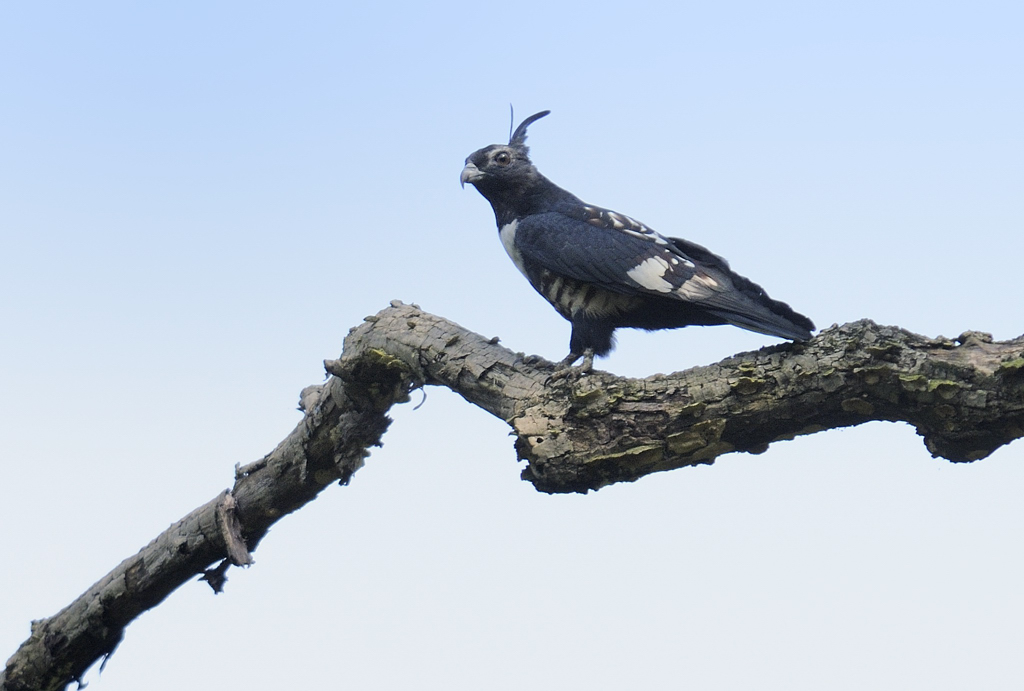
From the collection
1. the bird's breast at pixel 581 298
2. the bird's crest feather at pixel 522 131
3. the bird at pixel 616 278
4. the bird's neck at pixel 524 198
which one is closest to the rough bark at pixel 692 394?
the bird at pixel 616 278

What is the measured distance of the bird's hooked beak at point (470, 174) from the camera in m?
6.03

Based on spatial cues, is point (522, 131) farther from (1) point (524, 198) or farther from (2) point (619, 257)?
(2) point (619, 257)

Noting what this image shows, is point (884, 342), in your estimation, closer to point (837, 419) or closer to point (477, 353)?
point (837, 419)

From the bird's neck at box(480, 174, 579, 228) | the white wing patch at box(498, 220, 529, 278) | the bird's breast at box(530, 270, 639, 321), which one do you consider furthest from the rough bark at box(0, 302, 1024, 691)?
the bird's neck at box(480, 174, 579, 228)

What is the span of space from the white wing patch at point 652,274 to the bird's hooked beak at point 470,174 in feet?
5.35

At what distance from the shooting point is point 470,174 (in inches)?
238

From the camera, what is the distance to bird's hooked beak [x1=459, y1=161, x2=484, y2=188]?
19.8 ft

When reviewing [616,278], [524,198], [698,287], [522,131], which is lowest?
[698,287]

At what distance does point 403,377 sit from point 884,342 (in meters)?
2.49

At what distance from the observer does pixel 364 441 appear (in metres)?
Result: 5.36

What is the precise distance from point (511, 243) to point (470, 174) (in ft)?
2.16

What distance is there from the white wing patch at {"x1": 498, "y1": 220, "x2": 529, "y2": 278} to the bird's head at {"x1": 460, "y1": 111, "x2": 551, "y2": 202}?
0.96ft

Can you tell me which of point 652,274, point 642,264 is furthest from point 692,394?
point 642,264

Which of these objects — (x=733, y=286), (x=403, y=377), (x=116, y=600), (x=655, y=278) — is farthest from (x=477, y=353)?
(x=116, y=600)
